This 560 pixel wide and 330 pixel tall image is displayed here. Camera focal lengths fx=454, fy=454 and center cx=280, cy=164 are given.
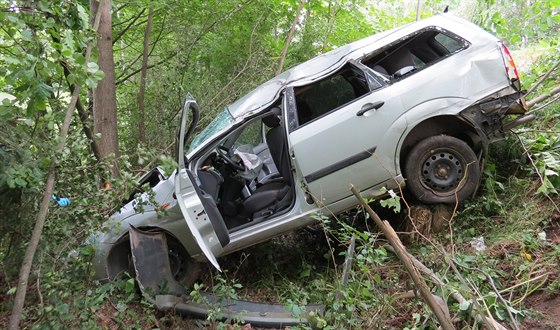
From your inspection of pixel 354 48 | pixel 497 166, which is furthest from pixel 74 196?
pixel 497 166

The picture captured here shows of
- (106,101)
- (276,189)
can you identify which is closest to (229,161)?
(276,189)

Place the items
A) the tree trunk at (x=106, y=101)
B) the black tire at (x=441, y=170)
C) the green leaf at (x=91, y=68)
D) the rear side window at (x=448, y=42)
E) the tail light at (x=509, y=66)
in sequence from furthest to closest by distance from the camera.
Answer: the tree trunk at (x=106, y=101) < the rear side window at (x=448, y=42) < the black tire at (x=441, y=170) < the tail light at (x=509, y=66) < the green leaf at (x=91, y=68)

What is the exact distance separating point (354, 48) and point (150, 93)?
12.5 feet

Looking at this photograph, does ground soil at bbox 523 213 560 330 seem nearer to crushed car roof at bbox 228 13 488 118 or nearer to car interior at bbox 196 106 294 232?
car interior at bbox 196 106 294 232

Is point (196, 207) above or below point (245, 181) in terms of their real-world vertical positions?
above

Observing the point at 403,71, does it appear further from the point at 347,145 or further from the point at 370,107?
the point at 347,145

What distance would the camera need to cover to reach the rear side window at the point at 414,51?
4.64m

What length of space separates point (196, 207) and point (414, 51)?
2.90 meters

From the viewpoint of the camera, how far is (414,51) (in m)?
4.98

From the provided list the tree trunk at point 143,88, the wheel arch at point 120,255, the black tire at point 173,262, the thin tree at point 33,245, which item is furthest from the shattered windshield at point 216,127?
the tree trunk at point 143,88

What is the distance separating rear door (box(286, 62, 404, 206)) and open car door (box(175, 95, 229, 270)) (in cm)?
94

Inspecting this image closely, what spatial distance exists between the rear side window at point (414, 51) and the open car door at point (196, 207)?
206 cm

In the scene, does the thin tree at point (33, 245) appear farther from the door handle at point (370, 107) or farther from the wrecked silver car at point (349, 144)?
the door handle at point (370, 107)

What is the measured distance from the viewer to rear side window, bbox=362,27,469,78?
4645mm
